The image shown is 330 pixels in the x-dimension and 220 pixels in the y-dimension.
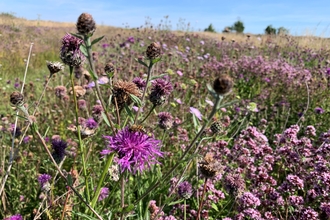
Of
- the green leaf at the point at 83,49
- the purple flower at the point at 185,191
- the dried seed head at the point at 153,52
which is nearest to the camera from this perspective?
the green leaf at the point at 83,49

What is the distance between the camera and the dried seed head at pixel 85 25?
104 cm

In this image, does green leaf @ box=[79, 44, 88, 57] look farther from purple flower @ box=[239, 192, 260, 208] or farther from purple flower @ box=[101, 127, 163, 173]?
purple flower @ box=[239, 192, 260, 208]

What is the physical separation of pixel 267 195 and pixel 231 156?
59 centimetres

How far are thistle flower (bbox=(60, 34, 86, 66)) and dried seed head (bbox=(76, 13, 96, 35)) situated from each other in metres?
0.27

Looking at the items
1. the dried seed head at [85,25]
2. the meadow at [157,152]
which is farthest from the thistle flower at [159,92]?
the dried seed head at [85,25]

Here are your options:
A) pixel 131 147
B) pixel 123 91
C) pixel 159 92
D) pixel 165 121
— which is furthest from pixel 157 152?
pixel 165 121

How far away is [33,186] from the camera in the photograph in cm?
244

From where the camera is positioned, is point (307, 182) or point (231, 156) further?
point (231, 156)

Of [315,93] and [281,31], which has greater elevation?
[281,31]

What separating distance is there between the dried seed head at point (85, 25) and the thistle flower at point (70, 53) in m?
0.27

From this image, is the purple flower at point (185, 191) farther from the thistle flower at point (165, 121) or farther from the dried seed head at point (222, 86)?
the dried seed head at point (222, 86)

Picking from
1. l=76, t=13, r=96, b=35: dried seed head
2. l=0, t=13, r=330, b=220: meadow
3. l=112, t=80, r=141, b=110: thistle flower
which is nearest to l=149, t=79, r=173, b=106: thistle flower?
l=0, t=13, r=330, b=220: meadow

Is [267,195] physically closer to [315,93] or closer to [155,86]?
[155,86]

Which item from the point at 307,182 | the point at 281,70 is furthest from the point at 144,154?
the point at 281,70
